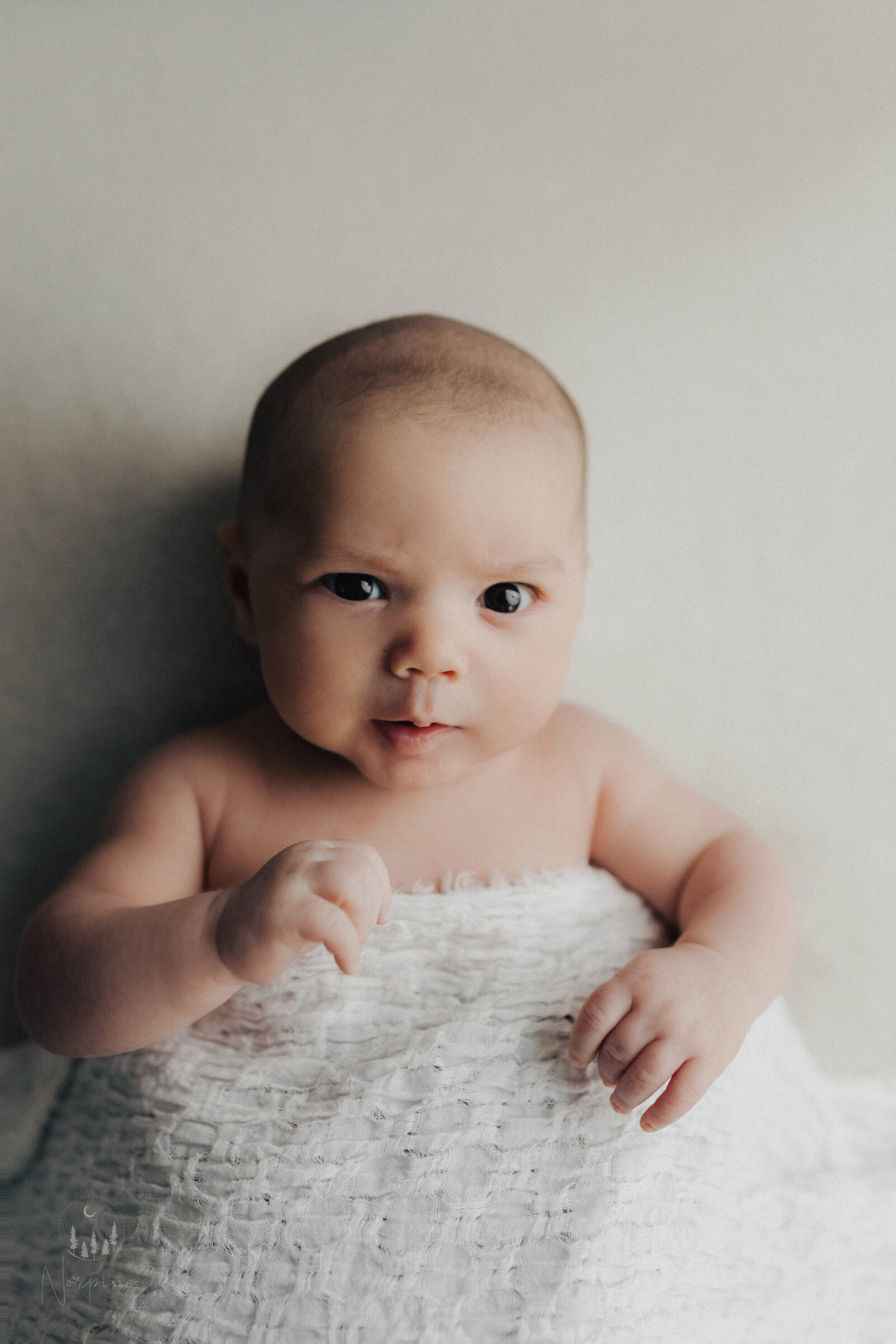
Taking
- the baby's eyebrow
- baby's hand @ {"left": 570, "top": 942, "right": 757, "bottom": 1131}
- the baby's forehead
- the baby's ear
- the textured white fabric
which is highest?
the baby's forehead

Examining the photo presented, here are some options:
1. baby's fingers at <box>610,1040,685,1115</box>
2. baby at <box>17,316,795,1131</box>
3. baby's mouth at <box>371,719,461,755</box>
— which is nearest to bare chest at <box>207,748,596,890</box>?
baby at <box>17,316,795,1131</box>

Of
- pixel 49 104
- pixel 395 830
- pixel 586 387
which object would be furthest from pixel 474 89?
pixel 395 830

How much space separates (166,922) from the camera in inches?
28.2

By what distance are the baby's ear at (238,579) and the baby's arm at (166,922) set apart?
13 centimetres

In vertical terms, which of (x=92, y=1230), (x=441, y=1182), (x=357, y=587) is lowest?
(x=92, y=1230)

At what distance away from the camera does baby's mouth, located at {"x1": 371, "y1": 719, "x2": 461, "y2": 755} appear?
0.80 m

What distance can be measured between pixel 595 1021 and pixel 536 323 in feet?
2.47

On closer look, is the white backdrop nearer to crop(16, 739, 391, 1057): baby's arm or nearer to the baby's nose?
crop(16, 739, 391, 1057): baby's arm

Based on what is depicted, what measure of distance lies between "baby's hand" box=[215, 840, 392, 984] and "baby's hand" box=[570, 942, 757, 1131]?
19cm

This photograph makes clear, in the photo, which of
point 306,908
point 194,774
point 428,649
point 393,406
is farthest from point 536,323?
point 306,908

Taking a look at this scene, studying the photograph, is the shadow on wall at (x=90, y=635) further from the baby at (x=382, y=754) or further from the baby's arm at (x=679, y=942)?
the baby's arm at (x=679, y=942)

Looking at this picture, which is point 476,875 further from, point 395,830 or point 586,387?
point 586,387

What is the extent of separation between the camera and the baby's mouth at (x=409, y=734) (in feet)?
2.64

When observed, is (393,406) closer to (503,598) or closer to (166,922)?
(503,598)
